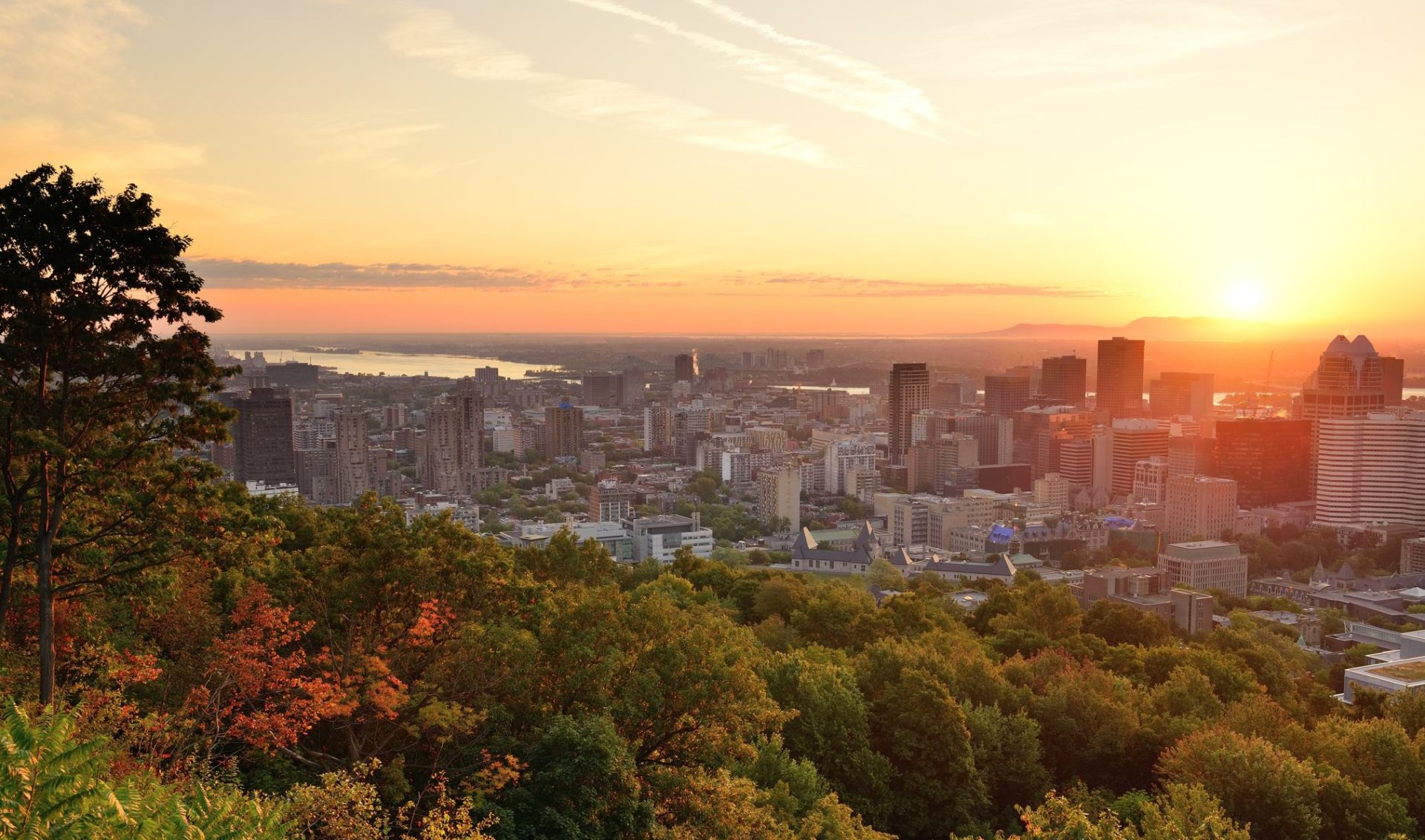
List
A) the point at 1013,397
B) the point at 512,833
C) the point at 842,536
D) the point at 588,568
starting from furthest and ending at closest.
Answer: the point at 1013,397 < the point at 842,536 < the point at 588,568 < the point at 512,833

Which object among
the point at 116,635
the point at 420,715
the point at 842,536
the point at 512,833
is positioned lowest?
the point at 842,536

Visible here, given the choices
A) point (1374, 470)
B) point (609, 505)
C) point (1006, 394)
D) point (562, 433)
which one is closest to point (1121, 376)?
point (1006, 394)

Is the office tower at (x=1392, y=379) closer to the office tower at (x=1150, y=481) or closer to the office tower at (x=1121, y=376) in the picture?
the office tower at (x=1150, y=481)

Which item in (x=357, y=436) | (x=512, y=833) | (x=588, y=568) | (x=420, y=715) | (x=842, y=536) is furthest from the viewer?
(x=357, y=436)

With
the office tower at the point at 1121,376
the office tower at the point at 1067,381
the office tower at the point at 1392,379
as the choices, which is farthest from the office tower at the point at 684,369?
the office tower at the point at 1392,379

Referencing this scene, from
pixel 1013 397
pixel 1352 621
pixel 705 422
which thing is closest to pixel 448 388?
pixel 705 422

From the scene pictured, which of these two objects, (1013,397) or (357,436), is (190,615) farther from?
(1013,397)

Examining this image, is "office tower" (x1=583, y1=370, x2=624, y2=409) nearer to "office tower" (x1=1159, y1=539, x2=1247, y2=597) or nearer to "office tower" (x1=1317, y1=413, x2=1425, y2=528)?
"office tower" (x1=1317, y1=413, x2=1425, y2=528)
